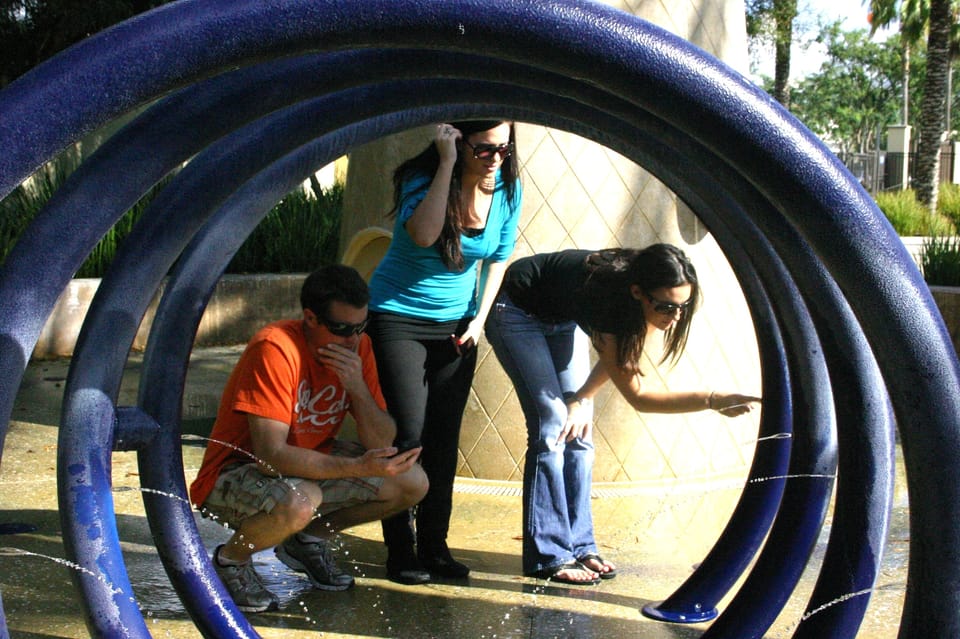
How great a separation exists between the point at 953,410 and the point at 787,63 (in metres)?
26.7

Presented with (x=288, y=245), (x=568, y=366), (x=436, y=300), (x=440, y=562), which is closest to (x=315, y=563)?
(x=440, y=562)

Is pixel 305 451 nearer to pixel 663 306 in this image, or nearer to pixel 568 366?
pixel 568 366

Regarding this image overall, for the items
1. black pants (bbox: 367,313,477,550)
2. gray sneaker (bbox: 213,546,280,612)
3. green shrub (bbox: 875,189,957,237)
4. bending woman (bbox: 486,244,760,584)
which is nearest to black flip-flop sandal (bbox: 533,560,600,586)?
bending woman (bbox: 486,244,760,584)

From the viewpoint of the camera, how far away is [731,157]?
78.7 inches

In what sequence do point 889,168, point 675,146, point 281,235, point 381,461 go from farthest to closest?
point 889,168 < point 281,235 < point 381,461 < point 675,146

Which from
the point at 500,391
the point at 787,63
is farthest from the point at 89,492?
the point at 787,63

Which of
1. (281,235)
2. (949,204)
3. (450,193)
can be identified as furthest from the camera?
(949,204)

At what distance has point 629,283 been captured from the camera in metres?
3.92

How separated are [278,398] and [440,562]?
37.8 inches

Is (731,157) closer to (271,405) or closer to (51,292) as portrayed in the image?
(51,292)

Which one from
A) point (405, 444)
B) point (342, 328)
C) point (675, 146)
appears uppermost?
point (675, 146)

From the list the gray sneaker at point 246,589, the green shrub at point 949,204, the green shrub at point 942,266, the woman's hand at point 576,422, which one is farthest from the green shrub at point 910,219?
the gray sneaker at point 246,589

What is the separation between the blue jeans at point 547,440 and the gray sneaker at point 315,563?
0.66 metres

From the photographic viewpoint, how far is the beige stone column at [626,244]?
207 inches
